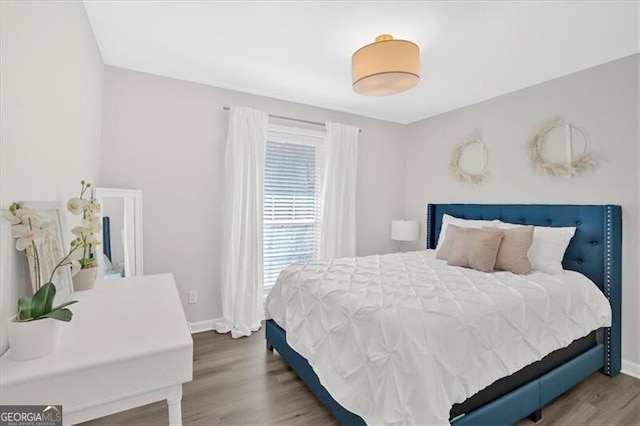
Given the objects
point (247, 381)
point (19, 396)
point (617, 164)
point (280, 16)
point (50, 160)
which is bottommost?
point (247, 381)

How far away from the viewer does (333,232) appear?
11.7ft

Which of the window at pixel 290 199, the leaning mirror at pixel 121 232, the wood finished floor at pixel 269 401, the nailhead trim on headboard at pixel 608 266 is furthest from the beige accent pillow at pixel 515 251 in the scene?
the leaning mirror at pixel 121 232

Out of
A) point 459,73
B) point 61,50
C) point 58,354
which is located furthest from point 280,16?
point 58,354

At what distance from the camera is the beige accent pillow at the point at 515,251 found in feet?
7.52

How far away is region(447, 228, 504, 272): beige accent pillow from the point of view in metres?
2.37

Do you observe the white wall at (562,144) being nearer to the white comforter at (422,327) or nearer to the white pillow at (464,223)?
the white pillow at (464,223)

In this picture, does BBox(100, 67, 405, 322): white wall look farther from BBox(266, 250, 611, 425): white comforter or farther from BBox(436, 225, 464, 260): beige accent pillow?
BBox(436, 225, 464, 260): beige accent pillow

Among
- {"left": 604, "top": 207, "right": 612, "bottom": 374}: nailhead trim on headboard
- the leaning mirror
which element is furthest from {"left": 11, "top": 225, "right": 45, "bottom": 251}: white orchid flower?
{"left": 604, "top": 207, "right": 612, "bottom": 374}: nailhead trim on headboard

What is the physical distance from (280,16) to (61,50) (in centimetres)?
119

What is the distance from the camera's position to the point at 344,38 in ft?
6.88

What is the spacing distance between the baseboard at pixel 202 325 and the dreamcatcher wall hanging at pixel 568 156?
11.5 feet

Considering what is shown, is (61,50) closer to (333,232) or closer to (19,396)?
(19,396)

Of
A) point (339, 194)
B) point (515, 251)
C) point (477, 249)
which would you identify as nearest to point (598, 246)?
point (515, 251)

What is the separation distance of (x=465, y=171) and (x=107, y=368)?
362 cm
